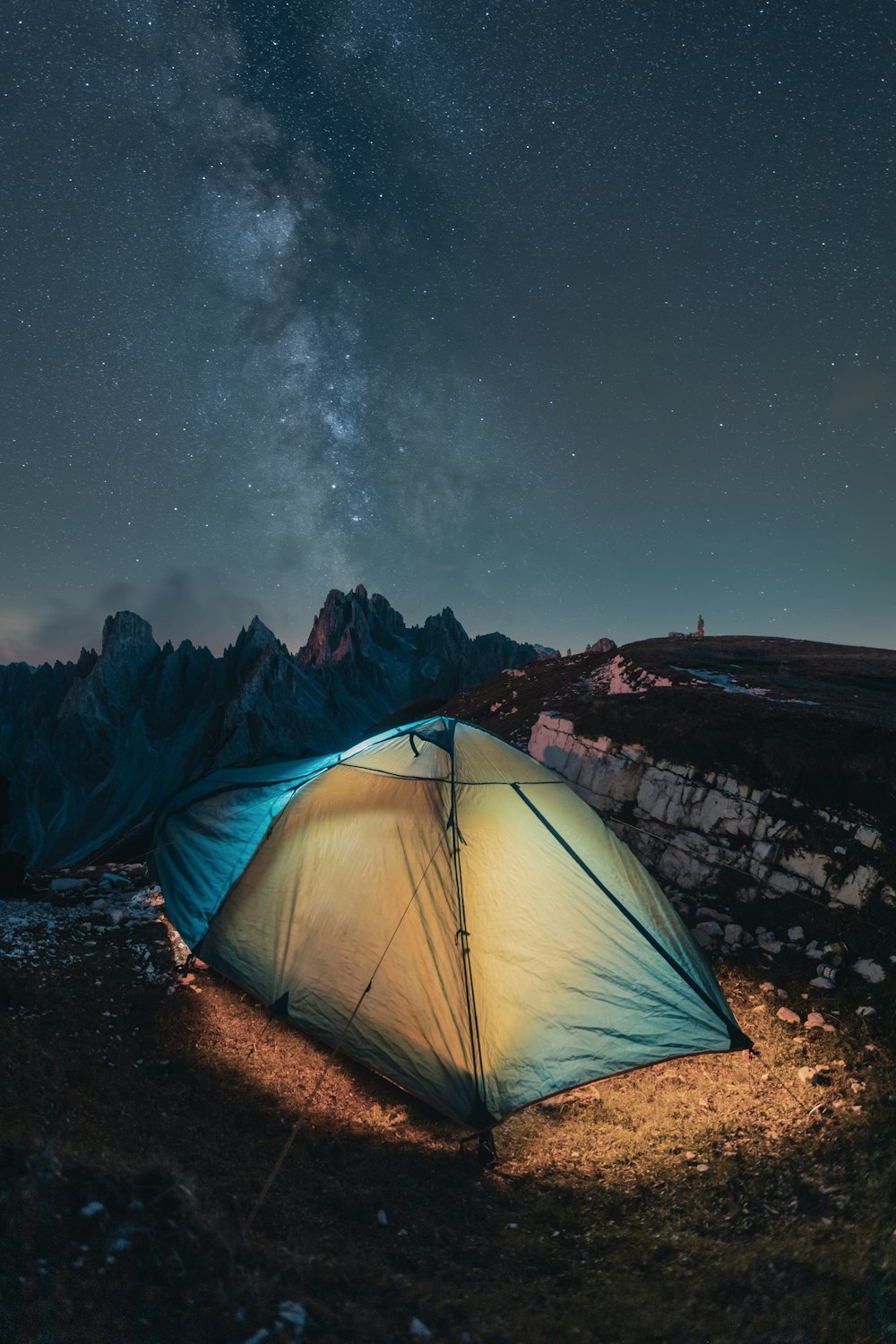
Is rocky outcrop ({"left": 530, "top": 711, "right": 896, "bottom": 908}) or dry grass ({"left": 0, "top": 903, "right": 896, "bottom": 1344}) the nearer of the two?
dry grass ({"left": 0, "top": 903, "right": 896, "bottom": 1344})

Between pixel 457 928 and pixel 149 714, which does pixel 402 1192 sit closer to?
pixel 457 928

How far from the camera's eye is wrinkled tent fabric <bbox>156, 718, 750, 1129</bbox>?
5.87m

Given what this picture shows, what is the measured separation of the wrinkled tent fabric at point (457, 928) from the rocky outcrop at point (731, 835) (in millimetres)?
4036

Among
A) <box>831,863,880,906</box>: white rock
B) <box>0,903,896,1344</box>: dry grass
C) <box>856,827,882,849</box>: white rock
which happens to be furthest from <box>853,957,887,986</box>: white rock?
<box>856,827,882,849</box>: white rock

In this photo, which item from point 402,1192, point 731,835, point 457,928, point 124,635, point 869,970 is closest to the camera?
point 402,1192

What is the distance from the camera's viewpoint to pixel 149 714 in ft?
349

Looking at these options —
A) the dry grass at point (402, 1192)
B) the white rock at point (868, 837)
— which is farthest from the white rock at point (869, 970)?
the white rock at point (868, 837)

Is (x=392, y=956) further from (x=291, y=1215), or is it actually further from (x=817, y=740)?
(x=817, y=740)

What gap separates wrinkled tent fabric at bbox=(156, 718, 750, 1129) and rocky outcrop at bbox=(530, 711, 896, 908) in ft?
13.2

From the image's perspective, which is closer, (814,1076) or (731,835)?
(814,1076)

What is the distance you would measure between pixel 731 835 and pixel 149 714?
375ft

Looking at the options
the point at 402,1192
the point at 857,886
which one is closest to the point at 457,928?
the point at 402,1192

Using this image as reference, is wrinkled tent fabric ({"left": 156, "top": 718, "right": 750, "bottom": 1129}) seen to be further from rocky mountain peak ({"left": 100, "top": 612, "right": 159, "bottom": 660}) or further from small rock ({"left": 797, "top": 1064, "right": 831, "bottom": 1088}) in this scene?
rocky mountain peak ({"left": 100, "top": 612, "right": 159, "bottom": 660})

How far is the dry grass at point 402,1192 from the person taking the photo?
352 centimetres
